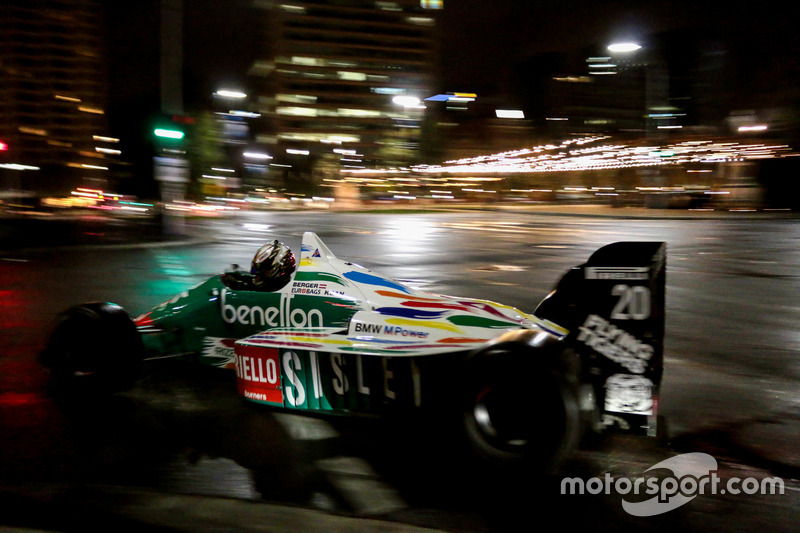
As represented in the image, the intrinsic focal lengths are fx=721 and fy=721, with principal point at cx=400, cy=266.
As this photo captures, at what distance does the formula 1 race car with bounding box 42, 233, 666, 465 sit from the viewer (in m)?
4.33

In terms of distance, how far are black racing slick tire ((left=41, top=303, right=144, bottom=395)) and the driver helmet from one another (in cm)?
109

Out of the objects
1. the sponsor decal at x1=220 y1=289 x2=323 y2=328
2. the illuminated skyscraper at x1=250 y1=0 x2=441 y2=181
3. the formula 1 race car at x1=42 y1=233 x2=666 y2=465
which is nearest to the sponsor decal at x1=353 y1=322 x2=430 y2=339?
the formula 1 race car at x1=42 y1=233 x2=666 y2=465

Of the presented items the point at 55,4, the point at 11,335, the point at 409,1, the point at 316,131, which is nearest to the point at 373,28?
the point at 409,1

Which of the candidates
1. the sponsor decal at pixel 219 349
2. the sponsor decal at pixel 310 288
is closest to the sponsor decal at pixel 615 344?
the sponsor decal at pixel 310 288

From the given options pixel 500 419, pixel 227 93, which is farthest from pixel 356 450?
pixel 227 93

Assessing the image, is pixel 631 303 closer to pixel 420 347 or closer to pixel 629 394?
pixel 629 394

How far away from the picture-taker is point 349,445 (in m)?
4.96

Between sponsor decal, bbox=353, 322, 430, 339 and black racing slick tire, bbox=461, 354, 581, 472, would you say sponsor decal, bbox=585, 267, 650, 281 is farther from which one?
sponsor decal, bbox=353, 322, 430, 339

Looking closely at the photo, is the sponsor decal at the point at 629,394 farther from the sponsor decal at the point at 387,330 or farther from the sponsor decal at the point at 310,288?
the sponsor decal at the point at 310,288

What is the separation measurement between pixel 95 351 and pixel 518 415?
138 inches

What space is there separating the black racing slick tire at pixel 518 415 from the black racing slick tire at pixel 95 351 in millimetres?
2947

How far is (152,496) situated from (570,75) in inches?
8041

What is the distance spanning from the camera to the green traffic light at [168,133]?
19116 millimetres

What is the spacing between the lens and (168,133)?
19.2m
